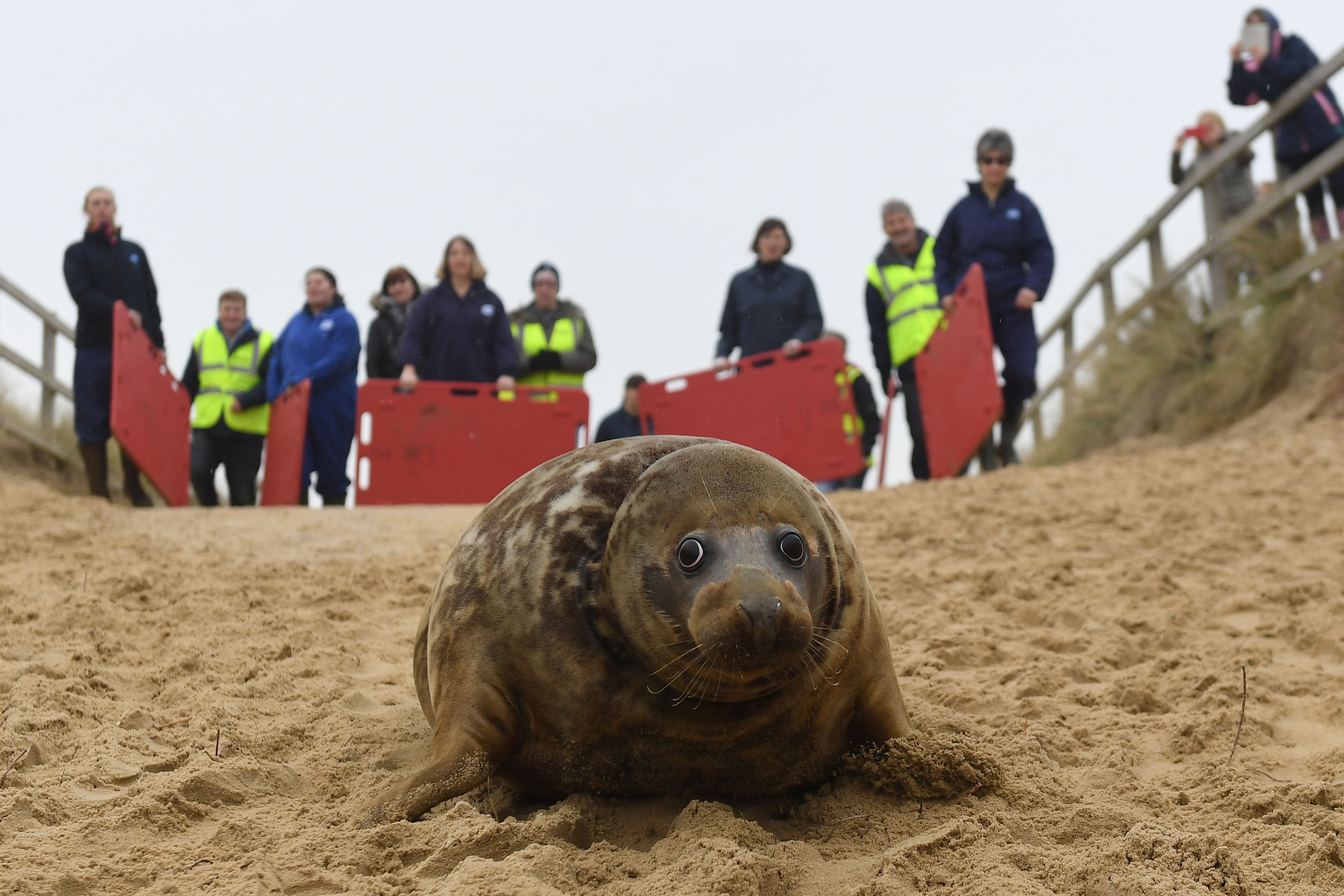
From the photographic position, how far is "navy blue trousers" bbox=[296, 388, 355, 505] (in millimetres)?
8242

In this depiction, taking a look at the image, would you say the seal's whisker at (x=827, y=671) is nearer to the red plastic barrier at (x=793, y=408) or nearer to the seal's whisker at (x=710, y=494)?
the seal's whisker at (x=710, y=494)

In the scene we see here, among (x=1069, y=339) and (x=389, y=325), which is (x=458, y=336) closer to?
(x=389, y=325)

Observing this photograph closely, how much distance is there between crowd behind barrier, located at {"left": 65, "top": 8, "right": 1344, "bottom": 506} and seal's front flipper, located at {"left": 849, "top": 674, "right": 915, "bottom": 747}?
5521 mm

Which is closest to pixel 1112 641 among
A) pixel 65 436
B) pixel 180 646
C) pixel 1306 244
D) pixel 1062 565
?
pixel 1062 565

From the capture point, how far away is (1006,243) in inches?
323

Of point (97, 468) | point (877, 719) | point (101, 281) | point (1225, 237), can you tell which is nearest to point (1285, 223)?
point (1225, 237)

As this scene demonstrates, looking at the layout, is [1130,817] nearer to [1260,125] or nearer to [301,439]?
[301,439]

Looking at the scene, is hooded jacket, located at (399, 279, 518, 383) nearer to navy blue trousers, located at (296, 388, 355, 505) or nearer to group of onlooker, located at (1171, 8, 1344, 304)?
navy blue trousers, located at (296, 388, 355, 505)

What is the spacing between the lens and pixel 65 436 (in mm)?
11805

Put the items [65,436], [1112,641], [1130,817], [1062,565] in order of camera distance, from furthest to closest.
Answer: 1. [65,436]
2. [1062,565]
3. [1112,641]
4. [1130,817]

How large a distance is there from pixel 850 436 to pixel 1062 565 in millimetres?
3310

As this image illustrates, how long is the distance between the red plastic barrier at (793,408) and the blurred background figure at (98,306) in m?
3.72

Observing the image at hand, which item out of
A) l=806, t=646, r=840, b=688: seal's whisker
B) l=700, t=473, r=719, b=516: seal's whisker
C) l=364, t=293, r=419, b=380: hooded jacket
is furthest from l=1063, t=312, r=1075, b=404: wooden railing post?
l=700, t=473, r=719, b=516: seal's whisker

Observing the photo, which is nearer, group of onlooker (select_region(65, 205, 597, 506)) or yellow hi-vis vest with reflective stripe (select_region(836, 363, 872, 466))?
group of onlooker (select_region(65, 205, 597, 506))
